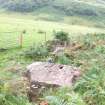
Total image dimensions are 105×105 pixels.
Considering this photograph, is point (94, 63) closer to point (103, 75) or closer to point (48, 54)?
point (103, 75)

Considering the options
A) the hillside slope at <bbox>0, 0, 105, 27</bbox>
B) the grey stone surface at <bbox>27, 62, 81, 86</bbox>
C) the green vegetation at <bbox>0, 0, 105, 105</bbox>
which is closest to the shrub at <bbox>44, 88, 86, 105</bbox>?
the green vegetation at <bbox>0, 0, 105, 105</bbox>

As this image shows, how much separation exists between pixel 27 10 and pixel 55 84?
389 ft

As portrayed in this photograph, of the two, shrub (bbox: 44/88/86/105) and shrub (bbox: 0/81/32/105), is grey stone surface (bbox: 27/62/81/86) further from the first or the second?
shrub (bbox: 0/81/32/105)

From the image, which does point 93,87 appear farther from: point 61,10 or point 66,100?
point 61,10

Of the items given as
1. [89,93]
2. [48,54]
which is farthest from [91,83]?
[48,54]

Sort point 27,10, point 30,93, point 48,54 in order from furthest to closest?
point 27,10 < point 48,54 < point 30,93

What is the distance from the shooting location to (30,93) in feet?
46.2

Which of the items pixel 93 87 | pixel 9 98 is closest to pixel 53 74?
pixel 93 87

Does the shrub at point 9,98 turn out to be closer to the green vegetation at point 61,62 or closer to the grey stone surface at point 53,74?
the green vegetation at point 61,62

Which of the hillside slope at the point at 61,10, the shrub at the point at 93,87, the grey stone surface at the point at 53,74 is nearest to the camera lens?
the shrub at the point at 93,87

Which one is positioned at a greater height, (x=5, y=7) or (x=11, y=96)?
(x=11, y=96)

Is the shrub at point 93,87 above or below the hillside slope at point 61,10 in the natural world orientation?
above

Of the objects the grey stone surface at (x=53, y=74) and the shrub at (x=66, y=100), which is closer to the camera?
the shrub at (x=66, y=100)

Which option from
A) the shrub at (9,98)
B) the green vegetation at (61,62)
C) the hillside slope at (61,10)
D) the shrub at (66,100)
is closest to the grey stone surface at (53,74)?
the green vegetation at (61,62)
